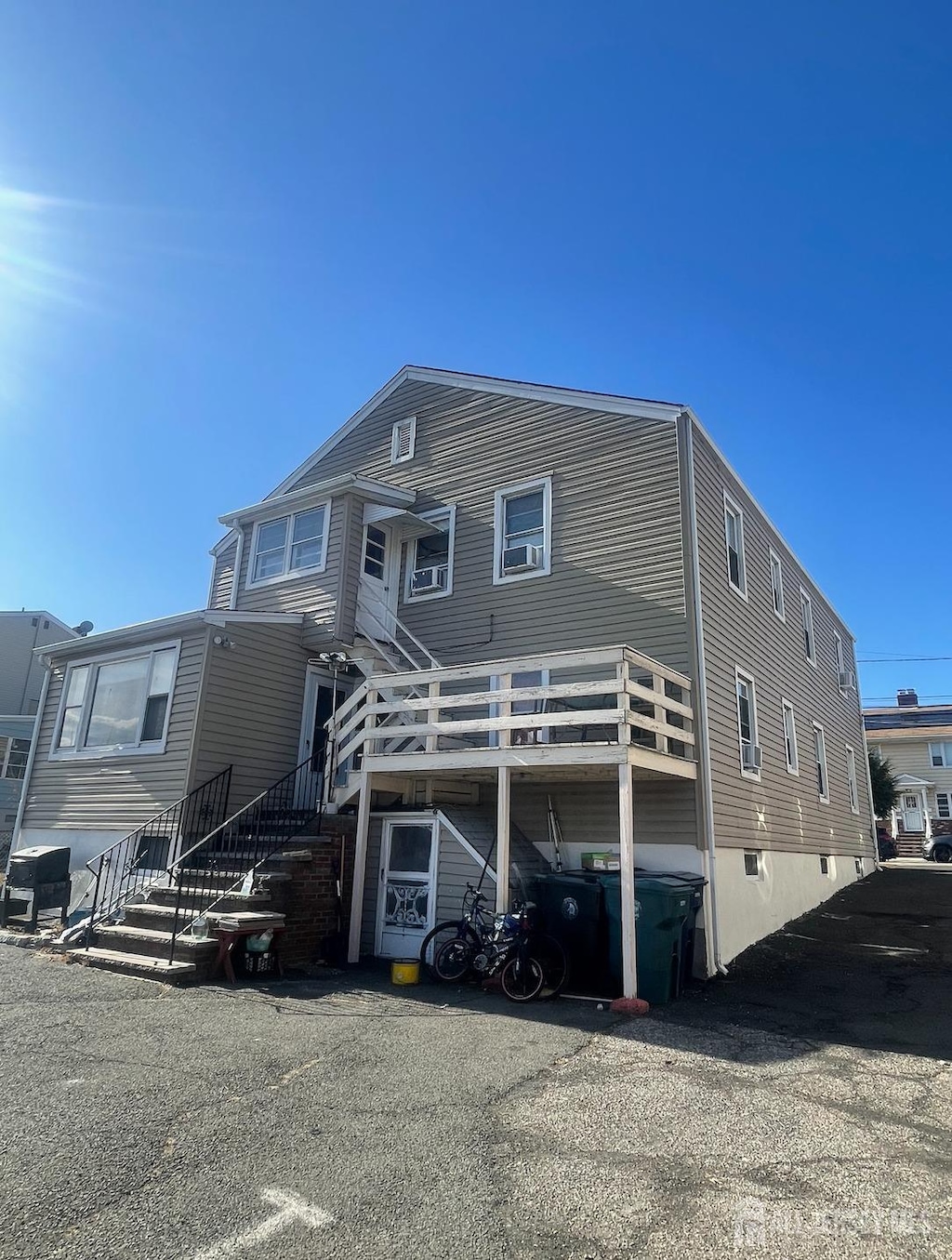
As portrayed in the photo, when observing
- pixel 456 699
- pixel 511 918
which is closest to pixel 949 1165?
pixel 511 918

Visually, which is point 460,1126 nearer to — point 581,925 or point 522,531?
point 581,925

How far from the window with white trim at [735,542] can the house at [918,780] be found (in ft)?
93.4

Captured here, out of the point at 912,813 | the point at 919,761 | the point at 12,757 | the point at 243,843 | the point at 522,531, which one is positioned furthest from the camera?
the point at 919,761

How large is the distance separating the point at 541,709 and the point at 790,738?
267 inches

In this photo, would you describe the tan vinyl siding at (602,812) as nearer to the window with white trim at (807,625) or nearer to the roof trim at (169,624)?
the roof trim at (169,624)

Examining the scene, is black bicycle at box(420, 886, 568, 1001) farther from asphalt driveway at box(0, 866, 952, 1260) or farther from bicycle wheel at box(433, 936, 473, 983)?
asphalt driveway at box(0, 866, 952, 1260)

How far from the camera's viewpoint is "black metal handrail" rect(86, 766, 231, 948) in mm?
11477

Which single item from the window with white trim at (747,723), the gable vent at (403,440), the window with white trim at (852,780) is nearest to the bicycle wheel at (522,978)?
the window with white trim at (747,723)

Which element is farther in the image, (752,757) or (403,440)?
(403,440)

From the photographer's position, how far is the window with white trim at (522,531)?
1273 cm

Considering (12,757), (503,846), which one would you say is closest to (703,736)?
(503,846)

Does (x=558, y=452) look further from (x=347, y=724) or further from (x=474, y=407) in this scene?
(x=347, y=724)

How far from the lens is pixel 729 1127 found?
4672 millimetres

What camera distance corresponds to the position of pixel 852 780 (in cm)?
2150
